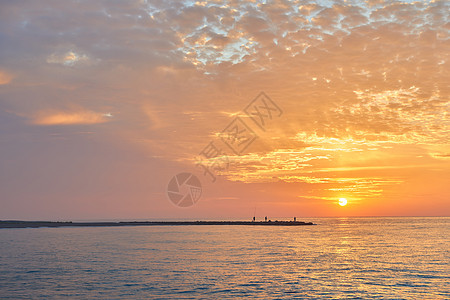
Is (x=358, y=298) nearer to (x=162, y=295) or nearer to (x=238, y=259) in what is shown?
(x=162, y=295)

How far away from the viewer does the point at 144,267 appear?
148 ft

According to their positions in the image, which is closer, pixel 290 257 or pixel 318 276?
pixel 318 276

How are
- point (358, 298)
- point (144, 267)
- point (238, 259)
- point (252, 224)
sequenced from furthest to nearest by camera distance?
point (252, 224) → point (238, 259) → point (144, 267) → point (358, 298)

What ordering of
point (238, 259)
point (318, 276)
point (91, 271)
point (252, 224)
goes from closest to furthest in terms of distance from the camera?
point (318, 276) < point (91, 271) < point (238, 259) < point (252, 224)

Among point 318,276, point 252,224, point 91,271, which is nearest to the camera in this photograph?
point 318,276

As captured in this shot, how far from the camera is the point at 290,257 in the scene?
55125mm

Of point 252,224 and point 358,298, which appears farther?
point 252,224

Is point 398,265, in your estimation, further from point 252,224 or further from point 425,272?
point 252,224

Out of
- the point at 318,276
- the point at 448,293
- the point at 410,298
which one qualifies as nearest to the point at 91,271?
the point at 318,276

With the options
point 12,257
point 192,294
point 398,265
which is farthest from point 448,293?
point 12,257

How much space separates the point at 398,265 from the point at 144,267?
2975cm

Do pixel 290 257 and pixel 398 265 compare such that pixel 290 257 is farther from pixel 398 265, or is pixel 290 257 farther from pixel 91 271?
pixel 91 271

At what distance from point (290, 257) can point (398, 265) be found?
14120 mm

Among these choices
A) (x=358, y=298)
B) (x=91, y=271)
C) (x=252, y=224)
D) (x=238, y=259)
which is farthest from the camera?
(x=252, y=224)
